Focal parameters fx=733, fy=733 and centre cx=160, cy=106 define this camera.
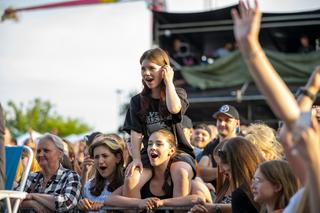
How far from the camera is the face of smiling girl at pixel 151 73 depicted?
6.21m

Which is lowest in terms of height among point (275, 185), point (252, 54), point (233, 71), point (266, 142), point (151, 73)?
point (275, 185)

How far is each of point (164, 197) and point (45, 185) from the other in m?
1.32

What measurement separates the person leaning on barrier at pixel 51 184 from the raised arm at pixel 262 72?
3525 mm

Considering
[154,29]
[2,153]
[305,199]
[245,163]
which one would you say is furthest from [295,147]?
[154,29]

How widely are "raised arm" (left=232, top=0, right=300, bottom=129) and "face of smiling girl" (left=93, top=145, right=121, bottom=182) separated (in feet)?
11.8

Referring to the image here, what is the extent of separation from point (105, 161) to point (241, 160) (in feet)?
5.83

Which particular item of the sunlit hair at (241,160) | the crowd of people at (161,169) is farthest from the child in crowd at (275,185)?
the sunlit hair at (241,160)

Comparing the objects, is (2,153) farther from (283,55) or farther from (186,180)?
(283,55)

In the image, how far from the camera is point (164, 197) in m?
6.18

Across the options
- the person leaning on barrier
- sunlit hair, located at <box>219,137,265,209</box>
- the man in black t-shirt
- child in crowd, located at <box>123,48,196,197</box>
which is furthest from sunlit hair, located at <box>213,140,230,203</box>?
the man in black t-shirt

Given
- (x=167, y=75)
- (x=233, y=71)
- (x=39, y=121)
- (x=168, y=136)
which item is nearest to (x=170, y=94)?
→ (x=167, y=75)

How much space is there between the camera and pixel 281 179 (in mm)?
4582

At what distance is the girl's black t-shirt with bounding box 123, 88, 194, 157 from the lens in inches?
249

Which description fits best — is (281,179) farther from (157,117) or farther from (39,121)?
(39,121)
